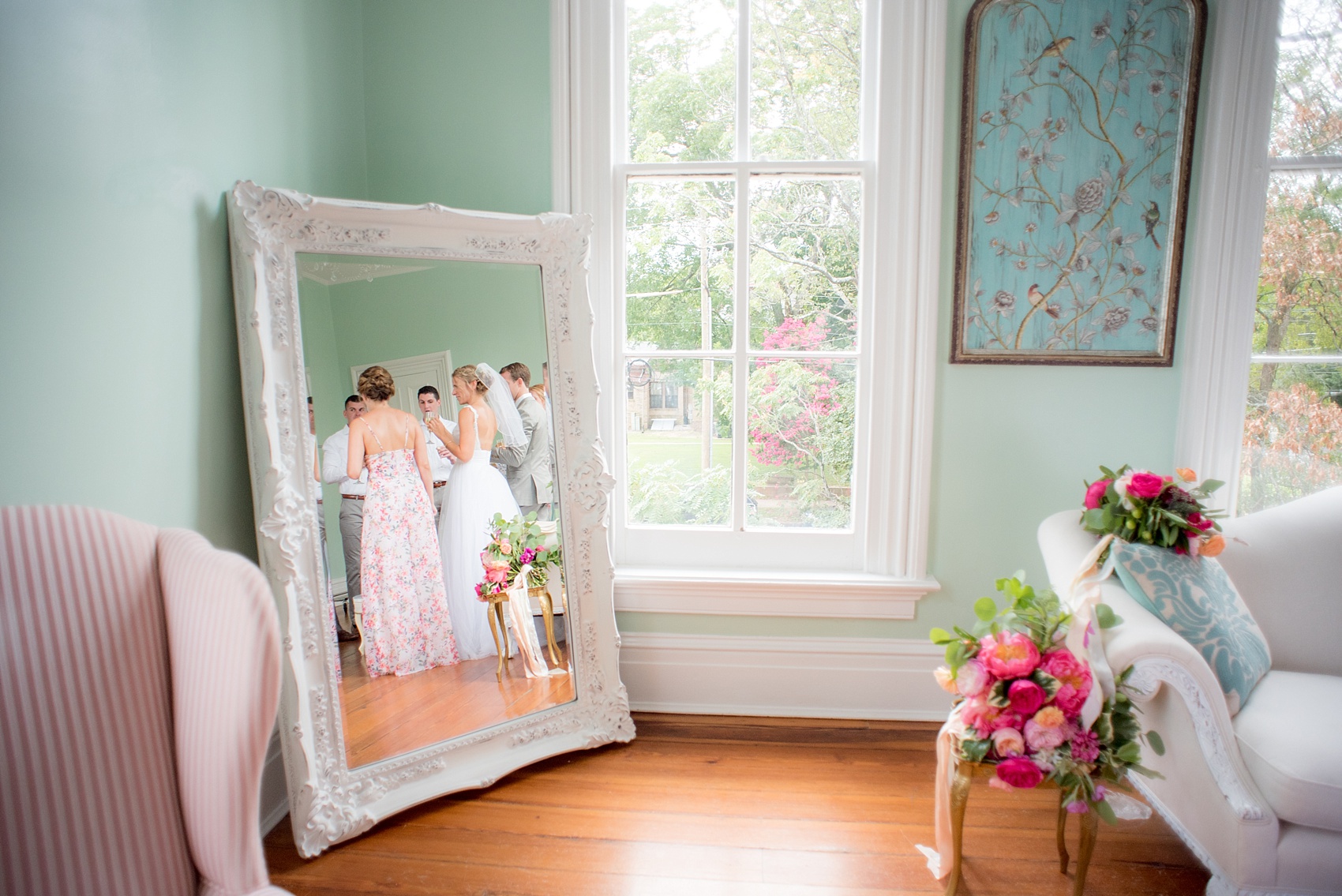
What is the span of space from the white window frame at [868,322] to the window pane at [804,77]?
7 centimetres

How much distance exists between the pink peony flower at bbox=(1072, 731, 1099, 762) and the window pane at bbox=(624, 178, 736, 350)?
1.44 metres

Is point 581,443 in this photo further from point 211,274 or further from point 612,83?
point 612,83

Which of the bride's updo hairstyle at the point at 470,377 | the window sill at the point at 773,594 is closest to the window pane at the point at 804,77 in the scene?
the bride's updo hairstyle at the point at 470,377

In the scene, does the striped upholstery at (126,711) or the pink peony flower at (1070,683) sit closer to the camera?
the striped upholstery at (126,711)

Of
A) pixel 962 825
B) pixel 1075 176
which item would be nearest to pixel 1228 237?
pixel 1075 176

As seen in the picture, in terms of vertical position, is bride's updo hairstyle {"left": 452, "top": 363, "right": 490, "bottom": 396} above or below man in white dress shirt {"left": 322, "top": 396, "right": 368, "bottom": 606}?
above

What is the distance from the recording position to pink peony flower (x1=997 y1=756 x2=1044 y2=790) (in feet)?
4.37

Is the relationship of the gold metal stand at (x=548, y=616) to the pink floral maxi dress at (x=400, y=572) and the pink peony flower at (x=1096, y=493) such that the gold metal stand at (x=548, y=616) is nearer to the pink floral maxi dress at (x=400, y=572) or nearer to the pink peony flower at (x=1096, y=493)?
the pink floral maxi dress at (x=400, y=572)

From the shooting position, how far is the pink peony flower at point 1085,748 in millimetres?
1352

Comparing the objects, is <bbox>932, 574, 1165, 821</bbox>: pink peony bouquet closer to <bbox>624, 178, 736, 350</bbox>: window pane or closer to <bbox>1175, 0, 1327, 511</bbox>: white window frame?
<bbox>1175, 0, 1327, 511</bbox>: white window frame

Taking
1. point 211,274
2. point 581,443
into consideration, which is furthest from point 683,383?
point 211,274

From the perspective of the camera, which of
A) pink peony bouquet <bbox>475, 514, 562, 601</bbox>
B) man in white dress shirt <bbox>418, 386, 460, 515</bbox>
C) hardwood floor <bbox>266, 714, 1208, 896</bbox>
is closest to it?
hardwood floor <bbox>266, 714, 1208, 896</bbox>

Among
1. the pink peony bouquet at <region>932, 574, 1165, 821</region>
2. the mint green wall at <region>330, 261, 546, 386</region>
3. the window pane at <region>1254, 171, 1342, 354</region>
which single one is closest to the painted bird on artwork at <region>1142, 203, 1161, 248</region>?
the window pane at <region>1254, 171, 1342, 354</region>

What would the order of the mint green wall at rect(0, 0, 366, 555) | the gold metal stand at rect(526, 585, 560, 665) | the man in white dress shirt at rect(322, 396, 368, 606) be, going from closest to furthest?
the mint green wall at rect(0, 0, 366, 555), the man in white dress shirt at rect(322, 396, 368, 606), the gold metal stand at rect(526, 585, 560, 665)
